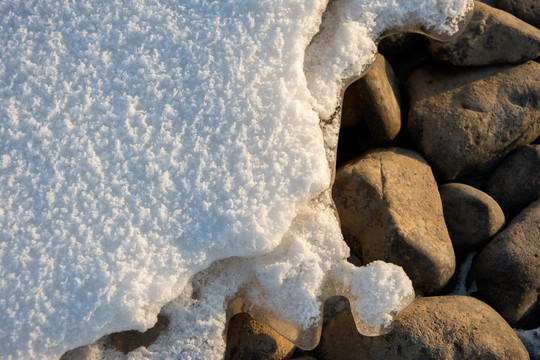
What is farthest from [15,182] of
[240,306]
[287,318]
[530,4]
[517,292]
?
[530,4]

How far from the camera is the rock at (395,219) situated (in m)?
1.95

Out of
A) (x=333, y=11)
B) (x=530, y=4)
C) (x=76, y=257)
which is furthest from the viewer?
Result: (x=530, y=4)

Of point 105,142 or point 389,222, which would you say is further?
point 389,222

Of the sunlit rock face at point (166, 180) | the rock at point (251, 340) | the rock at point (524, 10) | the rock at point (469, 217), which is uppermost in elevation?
the rock at point (524, 10)

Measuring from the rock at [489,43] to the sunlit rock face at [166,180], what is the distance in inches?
27.6

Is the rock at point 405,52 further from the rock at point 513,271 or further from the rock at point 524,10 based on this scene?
the rock at point 513,271

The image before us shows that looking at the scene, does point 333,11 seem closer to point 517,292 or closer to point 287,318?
point 287,318

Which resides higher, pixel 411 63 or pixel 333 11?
pixel 333 11

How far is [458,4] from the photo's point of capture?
196cm

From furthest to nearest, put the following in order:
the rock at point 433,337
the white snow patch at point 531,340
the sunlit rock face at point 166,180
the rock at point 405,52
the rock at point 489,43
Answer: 1. the rock at point 405,52
2. the rock at point 489,43
3. the white snow patch at point 531,340
4. the rock at point 433,337
5. the sunlit rock face at point 166,180

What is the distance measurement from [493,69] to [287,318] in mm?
1301

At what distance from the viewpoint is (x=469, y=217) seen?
7.04ft

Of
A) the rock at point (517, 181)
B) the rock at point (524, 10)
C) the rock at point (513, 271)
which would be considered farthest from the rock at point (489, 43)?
the rock at point (513, 271)

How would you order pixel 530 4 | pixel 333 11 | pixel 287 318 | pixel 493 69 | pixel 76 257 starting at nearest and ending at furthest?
1. pixel 76 257
2. pixel 287 318
3. pixel 333 11
4. pixel 493 69
5. pixel 530 4
